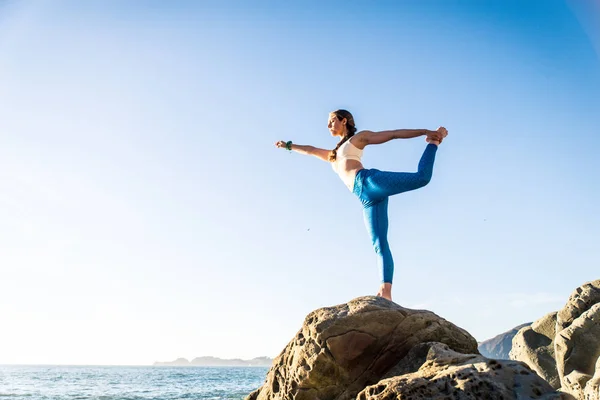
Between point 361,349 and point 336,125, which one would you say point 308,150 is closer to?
point 336,125

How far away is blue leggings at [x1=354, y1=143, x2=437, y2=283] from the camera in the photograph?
675 cm

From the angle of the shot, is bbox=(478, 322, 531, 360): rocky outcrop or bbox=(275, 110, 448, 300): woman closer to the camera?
bbox=(275, 110, 448, 300): woman

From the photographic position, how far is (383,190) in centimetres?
694

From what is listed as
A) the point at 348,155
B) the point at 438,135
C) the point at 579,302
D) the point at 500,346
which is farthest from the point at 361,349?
the point at 500,346

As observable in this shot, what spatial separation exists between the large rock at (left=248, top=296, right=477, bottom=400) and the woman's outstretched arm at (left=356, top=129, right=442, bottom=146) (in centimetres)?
227

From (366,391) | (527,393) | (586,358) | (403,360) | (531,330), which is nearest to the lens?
(527,393)

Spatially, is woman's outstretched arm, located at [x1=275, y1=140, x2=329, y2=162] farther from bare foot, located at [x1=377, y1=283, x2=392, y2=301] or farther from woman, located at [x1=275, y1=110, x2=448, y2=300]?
bare foot, located at [x1=377, y1=283, x2=392, y2=301]

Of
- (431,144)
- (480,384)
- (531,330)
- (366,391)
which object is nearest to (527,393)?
(480,384)

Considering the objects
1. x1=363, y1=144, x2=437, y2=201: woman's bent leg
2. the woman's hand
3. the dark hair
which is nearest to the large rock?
x1=363, y1=144, x2=437, y2=201: woman's bent leg

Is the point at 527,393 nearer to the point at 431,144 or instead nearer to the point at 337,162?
the point at 431,144

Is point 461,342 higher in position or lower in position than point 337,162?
lower

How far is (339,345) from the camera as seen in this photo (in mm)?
5730

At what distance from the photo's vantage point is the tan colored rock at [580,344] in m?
12.1

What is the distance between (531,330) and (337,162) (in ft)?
37.5
